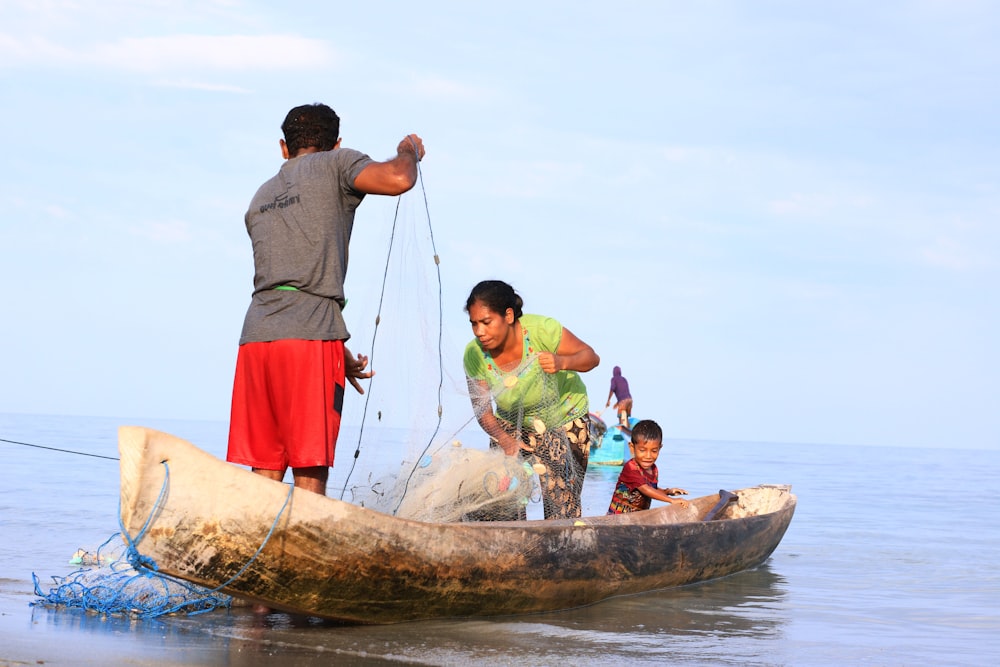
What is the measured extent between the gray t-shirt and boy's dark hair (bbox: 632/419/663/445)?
304 cm

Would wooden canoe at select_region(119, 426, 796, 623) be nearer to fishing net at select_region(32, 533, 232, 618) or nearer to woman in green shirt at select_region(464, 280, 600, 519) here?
fishing net at select_region(32, 533, 232, 618)

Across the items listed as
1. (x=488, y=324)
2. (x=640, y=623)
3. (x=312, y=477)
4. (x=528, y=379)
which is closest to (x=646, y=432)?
(x=528, y=379)

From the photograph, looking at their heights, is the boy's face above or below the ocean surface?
above

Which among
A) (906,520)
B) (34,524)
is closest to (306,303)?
(34,524)

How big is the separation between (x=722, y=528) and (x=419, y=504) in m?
1.77

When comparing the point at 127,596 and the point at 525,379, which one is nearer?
the point at 127,596

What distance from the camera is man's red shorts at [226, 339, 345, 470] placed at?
371 centimetres

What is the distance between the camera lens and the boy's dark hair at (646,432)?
6.46m

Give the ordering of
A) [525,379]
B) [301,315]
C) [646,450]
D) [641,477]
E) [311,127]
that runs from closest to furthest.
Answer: [301,315]
[311,127]
[525,379]
[646,450]
[641,477]

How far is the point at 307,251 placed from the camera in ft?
12.4

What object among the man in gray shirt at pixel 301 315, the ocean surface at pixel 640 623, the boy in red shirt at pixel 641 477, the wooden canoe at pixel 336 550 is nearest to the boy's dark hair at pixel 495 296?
the ocean surface at pixel 640 623

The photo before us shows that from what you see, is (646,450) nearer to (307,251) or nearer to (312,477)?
(312,477)

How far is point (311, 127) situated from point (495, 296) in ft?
5.07

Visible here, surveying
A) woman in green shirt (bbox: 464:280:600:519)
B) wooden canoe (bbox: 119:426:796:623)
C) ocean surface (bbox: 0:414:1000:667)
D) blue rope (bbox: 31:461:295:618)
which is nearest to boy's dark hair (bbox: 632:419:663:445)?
ocean surface (bbox: 0:414:1000:667)
